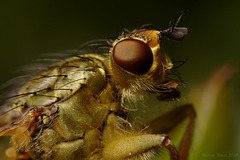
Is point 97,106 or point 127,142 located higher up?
point 97,106

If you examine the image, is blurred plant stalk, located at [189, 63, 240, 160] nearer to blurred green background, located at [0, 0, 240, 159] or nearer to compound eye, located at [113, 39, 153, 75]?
compound eye, located at [113, 39, 153, 75]

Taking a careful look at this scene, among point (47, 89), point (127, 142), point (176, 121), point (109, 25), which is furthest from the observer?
point (109, 25)

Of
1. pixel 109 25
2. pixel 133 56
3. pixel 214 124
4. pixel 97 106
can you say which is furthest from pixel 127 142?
pixel 109 25

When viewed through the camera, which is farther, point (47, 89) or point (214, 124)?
point (214, 124)

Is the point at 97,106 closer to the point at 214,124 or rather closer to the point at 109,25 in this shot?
the point at 214,124

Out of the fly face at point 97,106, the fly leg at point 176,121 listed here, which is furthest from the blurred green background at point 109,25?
the fly face at point 97,106

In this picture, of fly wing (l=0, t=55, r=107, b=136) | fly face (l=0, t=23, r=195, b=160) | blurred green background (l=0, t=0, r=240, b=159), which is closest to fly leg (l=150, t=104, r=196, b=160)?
fly face (l=0, t=23, r=195, b=160)

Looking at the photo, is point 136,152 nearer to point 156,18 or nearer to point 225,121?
point 225,121
